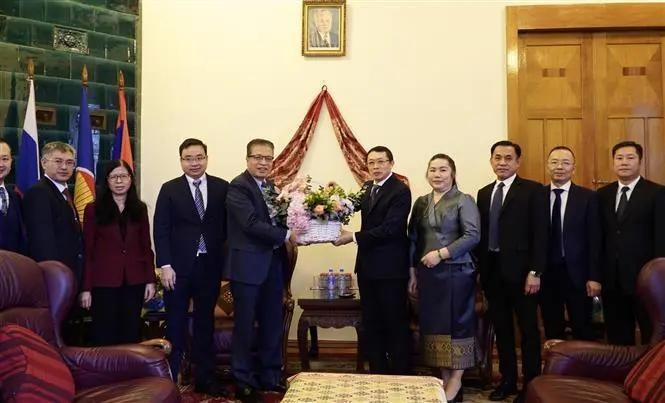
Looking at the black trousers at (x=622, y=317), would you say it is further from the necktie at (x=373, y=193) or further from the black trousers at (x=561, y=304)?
the necktie at (x=373, y=193)

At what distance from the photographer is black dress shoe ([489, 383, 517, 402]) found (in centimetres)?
394

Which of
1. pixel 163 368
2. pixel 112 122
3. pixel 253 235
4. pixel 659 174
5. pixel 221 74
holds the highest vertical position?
pixel 221 74

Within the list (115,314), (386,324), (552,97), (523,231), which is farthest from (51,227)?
(552,97)

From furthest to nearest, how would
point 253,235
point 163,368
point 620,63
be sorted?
point 620,63, point 253,235, point 163,368

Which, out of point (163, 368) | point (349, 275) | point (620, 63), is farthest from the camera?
point (620, 63)

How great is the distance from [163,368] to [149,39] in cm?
349

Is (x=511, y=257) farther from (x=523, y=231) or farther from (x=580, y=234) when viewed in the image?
(x=580, y=234)

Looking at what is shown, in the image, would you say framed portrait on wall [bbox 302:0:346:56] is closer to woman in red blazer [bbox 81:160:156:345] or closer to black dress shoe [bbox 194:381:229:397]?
woman in red blazer [bbox 81:160:156:345]

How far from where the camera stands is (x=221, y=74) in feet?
18.2

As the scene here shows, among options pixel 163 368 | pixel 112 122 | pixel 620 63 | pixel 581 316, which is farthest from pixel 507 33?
pixel 163 368

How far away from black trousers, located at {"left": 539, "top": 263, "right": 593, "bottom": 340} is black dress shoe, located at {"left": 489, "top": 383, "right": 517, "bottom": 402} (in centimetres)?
38

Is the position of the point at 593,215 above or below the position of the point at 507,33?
below

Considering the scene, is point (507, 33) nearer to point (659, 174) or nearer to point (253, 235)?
point (659, 174)

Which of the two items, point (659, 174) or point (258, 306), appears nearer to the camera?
point (258, 306)
